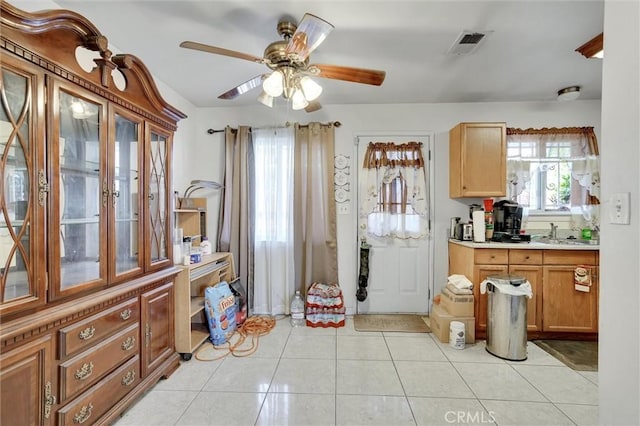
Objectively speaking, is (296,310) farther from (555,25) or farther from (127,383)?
(555,25)

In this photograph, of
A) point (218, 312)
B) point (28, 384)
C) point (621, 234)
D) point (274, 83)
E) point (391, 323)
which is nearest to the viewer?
point (621, 234)

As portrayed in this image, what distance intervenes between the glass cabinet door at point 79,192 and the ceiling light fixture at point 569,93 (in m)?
4.08

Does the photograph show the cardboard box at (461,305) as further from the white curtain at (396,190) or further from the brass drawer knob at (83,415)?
the brass drawer knob at (83,415)

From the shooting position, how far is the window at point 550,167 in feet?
10.5

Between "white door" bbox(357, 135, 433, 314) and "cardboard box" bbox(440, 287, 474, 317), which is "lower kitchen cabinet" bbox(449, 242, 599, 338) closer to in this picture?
"cardboard box" bbox(440, 287, 474, 317)

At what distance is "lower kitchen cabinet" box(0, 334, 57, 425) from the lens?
1.07 meters

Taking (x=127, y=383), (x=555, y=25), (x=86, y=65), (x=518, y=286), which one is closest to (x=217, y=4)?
(x=86, y=65)

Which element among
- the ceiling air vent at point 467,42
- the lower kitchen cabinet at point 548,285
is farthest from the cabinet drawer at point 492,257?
the ceiling air vent at point 467,42

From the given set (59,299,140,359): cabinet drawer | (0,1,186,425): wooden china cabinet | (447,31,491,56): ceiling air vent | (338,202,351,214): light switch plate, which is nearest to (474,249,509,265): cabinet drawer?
(338,202,351,214): light switch plate

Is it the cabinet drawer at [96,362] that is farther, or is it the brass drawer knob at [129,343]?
the brass drawer knob at [129,343]

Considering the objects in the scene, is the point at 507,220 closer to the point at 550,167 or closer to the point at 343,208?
the point at 550,167

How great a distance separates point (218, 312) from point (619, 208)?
8.99 ft

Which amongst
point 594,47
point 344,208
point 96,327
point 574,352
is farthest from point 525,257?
point 96,327

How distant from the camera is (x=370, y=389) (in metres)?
1.94
